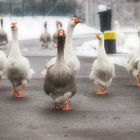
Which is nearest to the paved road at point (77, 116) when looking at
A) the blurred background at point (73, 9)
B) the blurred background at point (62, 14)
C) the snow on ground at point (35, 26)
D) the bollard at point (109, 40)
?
the bollard at point (109, 40)

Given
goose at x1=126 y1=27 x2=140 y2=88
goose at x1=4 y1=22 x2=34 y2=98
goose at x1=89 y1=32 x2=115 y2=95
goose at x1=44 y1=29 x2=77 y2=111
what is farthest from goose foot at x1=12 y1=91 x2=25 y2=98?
goose at x1=126 y1=27 x2=140 y2=88

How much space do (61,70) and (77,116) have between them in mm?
927

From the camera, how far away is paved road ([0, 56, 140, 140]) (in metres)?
8.38

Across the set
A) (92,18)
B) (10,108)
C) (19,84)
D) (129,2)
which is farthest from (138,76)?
A: (129,2)

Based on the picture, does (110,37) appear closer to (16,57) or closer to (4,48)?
(4,48)

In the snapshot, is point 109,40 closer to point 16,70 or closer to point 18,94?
point 18,94

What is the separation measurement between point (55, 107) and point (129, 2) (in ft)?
144

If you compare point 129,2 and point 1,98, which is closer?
point 1,98

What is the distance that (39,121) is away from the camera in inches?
368

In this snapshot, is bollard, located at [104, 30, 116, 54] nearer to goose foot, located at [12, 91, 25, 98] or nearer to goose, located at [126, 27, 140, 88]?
goose, located at [126, 27, 140, 88]

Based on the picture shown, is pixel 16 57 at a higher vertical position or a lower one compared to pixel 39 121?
higher

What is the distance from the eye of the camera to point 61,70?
1012cm

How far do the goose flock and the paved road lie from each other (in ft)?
0.85

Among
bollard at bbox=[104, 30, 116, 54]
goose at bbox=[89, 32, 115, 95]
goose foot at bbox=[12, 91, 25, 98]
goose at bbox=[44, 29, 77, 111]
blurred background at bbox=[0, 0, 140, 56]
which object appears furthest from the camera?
blurred background at bbox=[0, 0, 140, 56]
